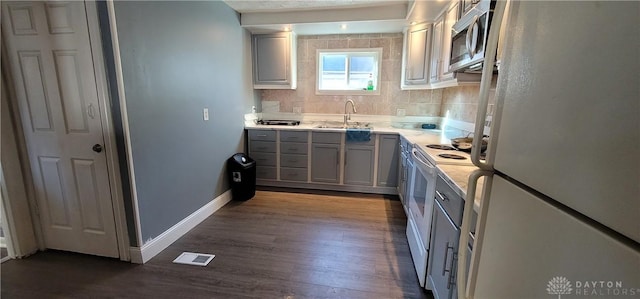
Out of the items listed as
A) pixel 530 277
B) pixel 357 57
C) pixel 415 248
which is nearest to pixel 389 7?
pixel 357 57

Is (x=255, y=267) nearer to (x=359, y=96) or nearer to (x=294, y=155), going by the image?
(x=294, y=155)

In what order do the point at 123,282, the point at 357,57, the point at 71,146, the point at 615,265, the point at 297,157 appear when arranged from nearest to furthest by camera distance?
the point at 615,265 → the point at 123,282 → the point at 71,146 → the point at 297,157 → the point at 357,57

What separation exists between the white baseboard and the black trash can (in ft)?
0.55

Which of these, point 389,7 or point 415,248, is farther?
point 389,7

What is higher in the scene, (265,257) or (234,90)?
(234,90)

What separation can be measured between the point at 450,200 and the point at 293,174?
8.67 feet

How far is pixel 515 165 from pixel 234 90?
322 centimetres

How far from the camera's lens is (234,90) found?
3.35 meters

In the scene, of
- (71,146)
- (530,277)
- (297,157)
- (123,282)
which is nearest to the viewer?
(530,277)

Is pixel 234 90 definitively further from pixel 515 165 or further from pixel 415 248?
pixel 515 165

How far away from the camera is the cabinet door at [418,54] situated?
3156 mm

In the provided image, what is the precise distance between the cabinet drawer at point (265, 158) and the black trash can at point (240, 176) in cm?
→ 43

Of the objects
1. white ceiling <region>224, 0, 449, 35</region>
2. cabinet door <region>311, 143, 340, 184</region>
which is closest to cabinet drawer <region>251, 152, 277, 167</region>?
cabinet door <region>311, 143, 340, 184</region>

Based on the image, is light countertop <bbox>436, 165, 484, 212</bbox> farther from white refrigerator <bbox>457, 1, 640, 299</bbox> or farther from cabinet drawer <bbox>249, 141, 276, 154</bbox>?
cabinet drawer <bbox>249, 141, 276, 154</bbox>
